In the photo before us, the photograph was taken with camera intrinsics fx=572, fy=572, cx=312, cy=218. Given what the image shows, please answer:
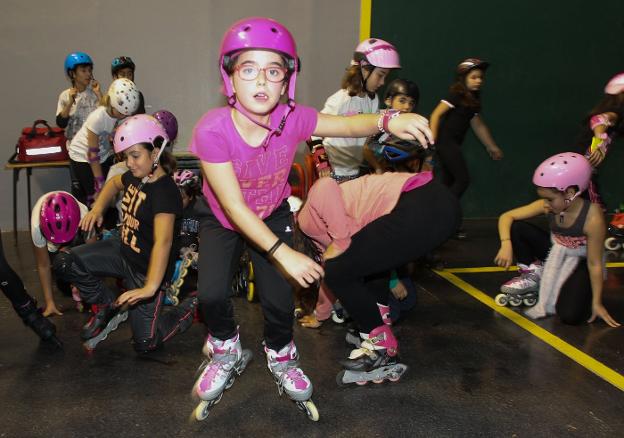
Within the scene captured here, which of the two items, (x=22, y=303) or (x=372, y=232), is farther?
(x=22, y=303)

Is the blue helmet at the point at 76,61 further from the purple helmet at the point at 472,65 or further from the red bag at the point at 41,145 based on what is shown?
the purple helmet at the point at 472,65

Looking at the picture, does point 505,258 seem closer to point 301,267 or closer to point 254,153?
point 254,153

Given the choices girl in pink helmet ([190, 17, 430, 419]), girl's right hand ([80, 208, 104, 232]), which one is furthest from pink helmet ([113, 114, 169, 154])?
girl in pink helmet ([190, 17, 430, 419])

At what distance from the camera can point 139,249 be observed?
13.2 ft

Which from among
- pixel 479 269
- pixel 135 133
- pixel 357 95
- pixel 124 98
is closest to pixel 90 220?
pixel 135 133

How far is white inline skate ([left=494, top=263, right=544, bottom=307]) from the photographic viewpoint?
4.89m

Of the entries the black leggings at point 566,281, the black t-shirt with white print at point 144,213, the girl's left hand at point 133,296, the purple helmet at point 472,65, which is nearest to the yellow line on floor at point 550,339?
the black leggings at point 566,281

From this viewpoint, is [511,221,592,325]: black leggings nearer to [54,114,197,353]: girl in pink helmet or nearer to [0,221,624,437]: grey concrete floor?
[0,221,624,437]: grey concrete floor

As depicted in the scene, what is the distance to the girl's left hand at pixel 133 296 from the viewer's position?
3568 mm

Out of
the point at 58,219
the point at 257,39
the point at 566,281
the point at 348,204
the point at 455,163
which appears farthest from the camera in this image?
the point at 455,163

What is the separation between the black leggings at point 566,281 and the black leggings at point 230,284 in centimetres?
254

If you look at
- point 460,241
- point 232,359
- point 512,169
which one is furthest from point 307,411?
point 512,169

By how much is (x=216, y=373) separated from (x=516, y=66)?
6.62 meters

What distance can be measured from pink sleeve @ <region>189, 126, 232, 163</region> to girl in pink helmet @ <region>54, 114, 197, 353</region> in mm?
1127
